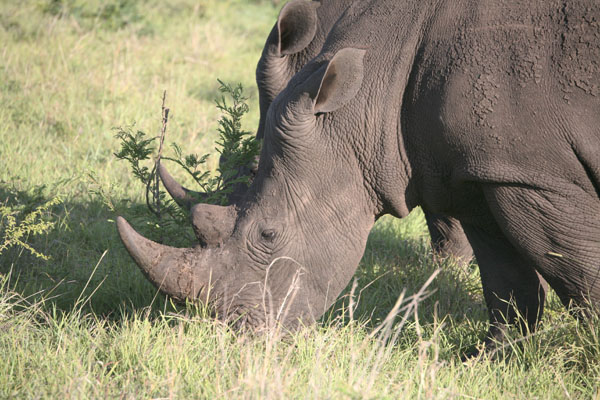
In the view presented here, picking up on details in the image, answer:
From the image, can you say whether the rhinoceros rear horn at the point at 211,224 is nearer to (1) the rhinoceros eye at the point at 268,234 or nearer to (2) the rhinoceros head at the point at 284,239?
(2) the rhinoceros head at the point at 284,239

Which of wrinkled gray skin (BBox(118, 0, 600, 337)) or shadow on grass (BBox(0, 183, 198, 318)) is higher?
wrinkled gray skin (BBox(118, 0, 600, 337))

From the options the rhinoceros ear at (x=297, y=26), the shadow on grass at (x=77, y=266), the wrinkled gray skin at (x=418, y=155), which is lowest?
the shadow on grass at (x=77, y=266)

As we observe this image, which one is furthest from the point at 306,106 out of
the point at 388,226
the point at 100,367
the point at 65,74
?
the point at 65,74

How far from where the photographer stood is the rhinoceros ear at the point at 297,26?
4699 mm

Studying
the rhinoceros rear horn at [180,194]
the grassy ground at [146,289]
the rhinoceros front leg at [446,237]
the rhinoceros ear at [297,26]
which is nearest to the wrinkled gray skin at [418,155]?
the grassy ground at [146,289]

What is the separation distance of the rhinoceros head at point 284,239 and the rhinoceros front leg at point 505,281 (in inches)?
33.8

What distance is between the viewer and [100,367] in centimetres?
379

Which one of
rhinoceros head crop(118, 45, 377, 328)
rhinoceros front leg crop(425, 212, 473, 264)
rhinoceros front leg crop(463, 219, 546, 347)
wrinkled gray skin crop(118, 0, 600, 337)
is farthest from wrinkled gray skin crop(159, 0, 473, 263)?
rhinoceros front leg crop(425, 212, 473, 264)

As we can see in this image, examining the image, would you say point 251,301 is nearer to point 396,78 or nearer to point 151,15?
point 396,78

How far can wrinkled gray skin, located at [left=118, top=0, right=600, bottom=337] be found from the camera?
3504 mm

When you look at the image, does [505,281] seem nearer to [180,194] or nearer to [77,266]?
[180,194]

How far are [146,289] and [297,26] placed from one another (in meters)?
2.06

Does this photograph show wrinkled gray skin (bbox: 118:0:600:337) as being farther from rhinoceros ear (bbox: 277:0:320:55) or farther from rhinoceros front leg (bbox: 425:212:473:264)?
rhinoceros front leg (bbox: 425:212:473:264)

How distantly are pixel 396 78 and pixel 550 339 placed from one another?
1646mm
